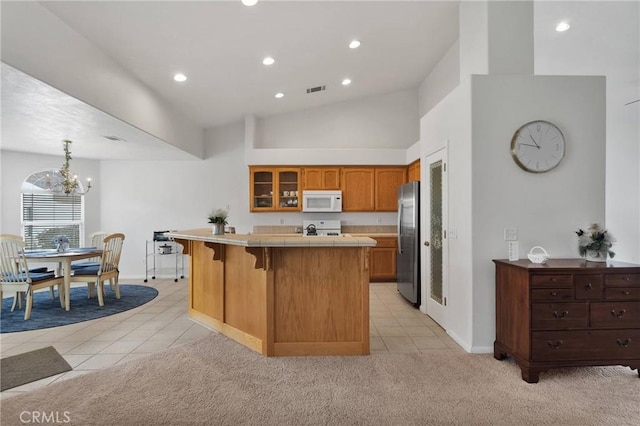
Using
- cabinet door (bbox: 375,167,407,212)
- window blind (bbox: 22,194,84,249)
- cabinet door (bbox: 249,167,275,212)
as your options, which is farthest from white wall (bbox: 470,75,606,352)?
window blind (bbox: 22,194,84,249)

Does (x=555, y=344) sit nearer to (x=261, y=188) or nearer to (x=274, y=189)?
(x=274, y=189)

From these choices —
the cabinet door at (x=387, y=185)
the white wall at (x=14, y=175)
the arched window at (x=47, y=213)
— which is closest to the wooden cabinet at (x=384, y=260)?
the cabinet door at (x=387, y=185)

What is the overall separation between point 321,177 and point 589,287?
444 centimetres

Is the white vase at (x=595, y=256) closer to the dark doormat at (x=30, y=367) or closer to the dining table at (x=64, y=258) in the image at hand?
the dark doormat at (x=30, y=367)

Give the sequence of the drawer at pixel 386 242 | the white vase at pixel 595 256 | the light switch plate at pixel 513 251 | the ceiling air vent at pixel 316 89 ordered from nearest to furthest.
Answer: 1. the white vase at pixel 595 256
2. the light switch plate at pixel 513 251
3. the ceiling air vent at pixel 316 89
4. the drawer at pixel 386 242

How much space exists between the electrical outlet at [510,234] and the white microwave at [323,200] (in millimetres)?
3440

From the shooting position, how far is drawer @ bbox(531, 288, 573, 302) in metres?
2.30

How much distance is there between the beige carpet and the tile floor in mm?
232

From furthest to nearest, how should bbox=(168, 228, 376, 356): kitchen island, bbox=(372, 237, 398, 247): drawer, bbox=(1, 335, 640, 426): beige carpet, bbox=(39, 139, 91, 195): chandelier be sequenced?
1. bbox=(372, 237, 398, 247): drawer
2. bbox=(39, 139, 91, 195): chandelier
3. bbox=(168, 228, 376, 356): kitchen island
4. bbox=(1, 335, 640, 426): beige carpet

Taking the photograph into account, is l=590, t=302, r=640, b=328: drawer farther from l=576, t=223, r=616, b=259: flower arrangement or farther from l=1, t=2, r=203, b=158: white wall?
l=1, t=2, r=203, b=158: white wall

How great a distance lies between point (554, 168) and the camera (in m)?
2.82

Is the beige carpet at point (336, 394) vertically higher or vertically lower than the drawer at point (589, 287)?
lower

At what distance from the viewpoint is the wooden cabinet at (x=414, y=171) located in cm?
536

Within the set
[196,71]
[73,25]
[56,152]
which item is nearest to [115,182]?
[56,152]
